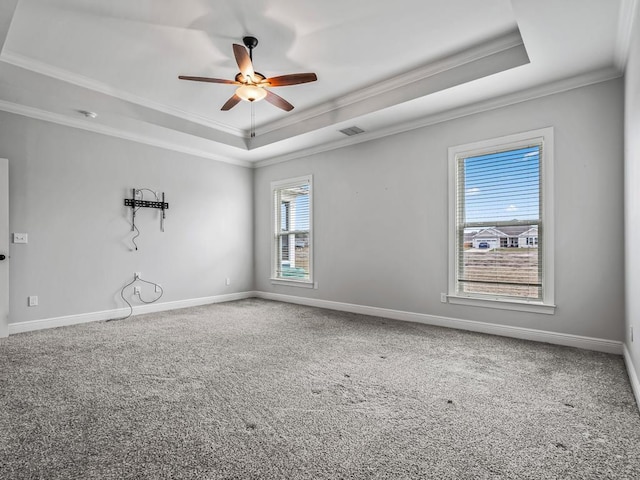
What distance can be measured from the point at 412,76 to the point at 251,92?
181cm

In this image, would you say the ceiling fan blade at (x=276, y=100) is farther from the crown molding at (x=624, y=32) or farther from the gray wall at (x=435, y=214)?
the crown molding at (x=624, y=32)

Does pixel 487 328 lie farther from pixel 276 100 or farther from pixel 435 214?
pixel 276 100

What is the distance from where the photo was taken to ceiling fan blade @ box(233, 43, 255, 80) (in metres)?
2.80

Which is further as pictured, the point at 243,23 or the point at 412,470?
the point at 243,23

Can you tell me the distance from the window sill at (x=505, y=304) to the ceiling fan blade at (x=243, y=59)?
3346mm

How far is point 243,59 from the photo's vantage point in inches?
116

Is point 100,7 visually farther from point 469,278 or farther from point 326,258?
point 469,278

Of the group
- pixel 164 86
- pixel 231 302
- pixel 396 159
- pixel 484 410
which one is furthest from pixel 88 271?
pixel 484 410

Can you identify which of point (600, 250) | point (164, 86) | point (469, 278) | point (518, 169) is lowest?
point (469, 278)

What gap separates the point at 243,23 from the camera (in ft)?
9.79

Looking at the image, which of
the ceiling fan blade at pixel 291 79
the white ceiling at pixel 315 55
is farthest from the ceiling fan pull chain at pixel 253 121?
the ceiling fan blade at pixel 291 79

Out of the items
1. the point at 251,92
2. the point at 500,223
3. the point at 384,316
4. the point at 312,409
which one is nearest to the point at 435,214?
the point at 500,223

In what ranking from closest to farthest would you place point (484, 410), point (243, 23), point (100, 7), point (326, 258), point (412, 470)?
point (412, 470), point (484, 410), point (100, 7), point (243, 23), point (326, 258)

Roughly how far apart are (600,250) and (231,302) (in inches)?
204
